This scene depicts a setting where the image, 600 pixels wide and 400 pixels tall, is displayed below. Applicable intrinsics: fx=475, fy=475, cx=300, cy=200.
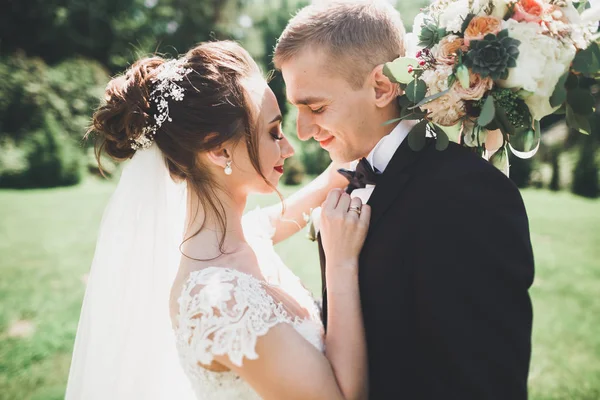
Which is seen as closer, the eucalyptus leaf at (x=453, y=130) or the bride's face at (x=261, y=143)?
the eucalyptus leaf at (x=453, y=130)

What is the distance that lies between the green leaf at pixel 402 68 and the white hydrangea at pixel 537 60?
→ 45cm

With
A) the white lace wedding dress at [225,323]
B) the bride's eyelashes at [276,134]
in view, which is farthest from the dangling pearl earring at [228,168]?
the white lace wedding dress at [225,323]

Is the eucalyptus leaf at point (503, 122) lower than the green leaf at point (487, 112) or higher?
lower

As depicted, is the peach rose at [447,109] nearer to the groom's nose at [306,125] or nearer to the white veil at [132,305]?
the groom's nose at [306,125]

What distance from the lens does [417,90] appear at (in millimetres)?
2244

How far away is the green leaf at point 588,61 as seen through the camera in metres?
1.97

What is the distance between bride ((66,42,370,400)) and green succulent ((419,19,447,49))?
837mm

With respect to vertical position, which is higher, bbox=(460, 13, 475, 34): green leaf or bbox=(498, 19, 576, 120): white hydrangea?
bbox=(460, 13, 475, 34): green leaf

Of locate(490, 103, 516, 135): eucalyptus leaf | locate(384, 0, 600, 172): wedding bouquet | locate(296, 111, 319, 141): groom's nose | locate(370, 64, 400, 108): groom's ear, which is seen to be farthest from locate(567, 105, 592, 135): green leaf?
locate(296, 111, 319, 141): groom's nose

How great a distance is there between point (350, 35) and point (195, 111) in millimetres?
936

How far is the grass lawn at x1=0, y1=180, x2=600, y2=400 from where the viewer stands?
4.99 metres

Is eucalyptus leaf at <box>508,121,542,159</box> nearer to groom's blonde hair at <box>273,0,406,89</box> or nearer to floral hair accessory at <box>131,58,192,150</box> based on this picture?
groom's blonde hair at <box>273,0,406,89</box>

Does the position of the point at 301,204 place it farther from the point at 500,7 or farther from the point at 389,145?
the point at 500,7

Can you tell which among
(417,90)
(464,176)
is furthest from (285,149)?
(464,176)
